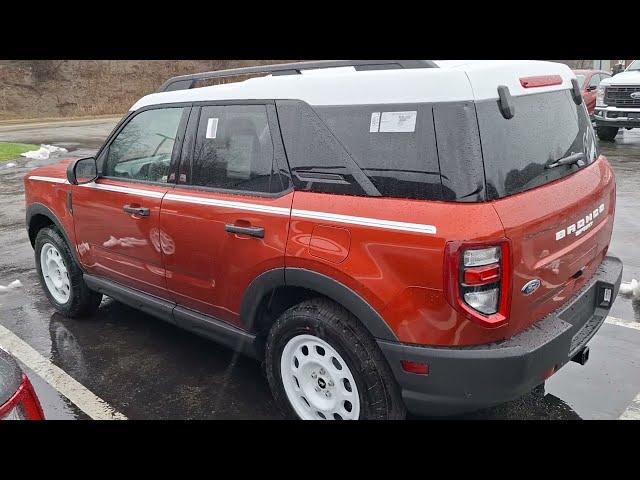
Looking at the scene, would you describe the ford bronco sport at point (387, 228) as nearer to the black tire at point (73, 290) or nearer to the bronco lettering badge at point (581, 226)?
the bronco lettering badge at point (581, 226)

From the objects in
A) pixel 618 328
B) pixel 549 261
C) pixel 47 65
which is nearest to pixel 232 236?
pixel 549 261

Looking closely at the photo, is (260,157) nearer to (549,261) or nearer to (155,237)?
(155,237)

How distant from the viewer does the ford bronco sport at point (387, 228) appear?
2363mm

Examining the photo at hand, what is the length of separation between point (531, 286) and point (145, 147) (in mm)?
2698

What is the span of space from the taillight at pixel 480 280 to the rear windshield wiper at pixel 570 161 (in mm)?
689

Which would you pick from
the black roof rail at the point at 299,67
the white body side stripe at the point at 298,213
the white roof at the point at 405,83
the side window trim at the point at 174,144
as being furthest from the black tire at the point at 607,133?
the white body side stripe at the point at 298,213

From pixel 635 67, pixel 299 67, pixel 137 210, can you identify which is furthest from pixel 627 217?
pixel 635 67

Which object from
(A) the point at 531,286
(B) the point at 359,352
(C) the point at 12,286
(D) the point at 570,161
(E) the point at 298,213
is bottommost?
(C) the point at 12,286

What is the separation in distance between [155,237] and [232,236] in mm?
774

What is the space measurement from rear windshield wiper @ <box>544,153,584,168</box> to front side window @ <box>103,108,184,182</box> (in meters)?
2.22

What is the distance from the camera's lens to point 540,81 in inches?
109

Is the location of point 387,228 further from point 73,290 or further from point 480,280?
point 73,290

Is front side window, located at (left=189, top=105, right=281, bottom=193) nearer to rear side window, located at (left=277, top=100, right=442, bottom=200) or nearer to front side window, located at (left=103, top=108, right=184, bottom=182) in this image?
rear side window, located at (left=277, top=100, right=442, bottom=200)

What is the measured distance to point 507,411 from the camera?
323cm
